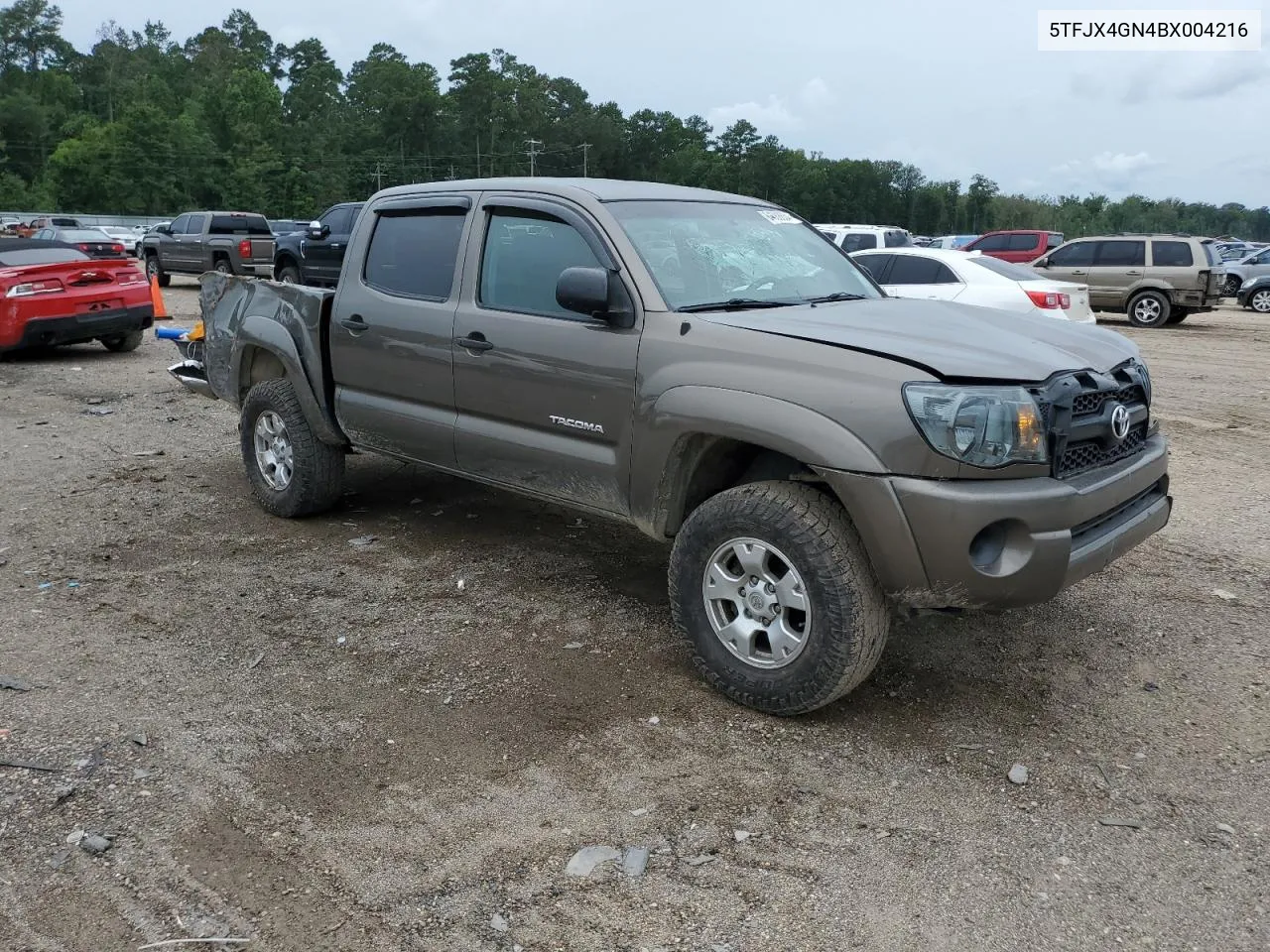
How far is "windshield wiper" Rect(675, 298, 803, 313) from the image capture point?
4203mm

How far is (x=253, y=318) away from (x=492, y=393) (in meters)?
2.23

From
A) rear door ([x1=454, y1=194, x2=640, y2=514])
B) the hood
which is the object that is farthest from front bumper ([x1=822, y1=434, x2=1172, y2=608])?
rear door ([x1=454, y1=194, x2=640, y2=514])

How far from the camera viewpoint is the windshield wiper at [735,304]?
4.20 metres

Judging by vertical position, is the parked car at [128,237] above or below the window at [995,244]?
above

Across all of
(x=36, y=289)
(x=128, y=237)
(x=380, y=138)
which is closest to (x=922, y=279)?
(x=36, y=289)

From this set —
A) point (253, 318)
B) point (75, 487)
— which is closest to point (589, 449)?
point (253, 318)

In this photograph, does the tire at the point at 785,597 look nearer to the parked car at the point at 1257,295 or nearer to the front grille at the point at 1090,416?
the front grille at the point at 1090,416

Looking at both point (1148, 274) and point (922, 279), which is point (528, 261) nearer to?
point (922, 279)

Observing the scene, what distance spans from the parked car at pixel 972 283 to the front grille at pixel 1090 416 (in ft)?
23.5

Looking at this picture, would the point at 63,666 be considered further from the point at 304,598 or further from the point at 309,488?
the point at 309,488

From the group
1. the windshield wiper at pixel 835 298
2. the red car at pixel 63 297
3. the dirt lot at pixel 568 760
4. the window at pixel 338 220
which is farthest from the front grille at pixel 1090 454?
the window at pixel 338 220

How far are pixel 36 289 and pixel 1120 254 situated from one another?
17.3 m

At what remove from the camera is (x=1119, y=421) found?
376cm

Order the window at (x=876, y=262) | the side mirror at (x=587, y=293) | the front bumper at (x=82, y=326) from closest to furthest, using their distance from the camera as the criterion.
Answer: the side mirror at (x=587, y=293) < the window at (x=876, y=262) < the front bumper at (x=82, y=326)
